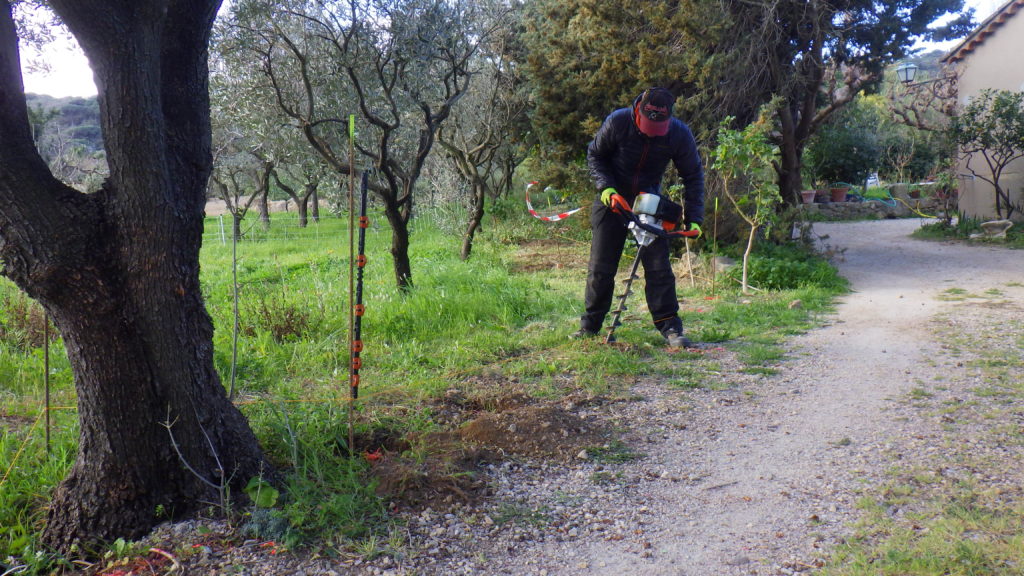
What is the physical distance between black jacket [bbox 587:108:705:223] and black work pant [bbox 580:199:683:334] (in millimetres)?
283

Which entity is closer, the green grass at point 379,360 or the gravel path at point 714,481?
the gravel path at point 714,481

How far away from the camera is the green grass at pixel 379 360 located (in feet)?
10.4

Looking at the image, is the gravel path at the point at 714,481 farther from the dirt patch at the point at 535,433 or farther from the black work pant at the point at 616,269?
the black work pant at the point at 616,269

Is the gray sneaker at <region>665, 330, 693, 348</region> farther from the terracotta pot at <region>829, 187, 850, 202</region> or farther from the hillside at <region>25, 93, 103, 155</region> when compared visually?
the terracotta pot at <region>829, 187, 850, 202</region>

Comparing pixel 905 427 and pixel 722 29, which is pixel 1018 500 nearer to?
pixel 905 427

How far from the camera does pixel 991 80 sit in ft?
52.2

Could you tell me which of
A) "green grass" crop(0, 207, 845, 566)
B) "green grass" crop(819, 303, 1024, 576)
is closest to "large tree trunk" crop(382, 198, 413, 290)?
"green grass" crop(0, 207, 845, 566)

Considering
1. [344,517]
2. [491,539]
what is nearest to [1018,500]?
[491,539]

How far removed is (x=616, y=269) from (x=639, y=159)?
0.94 metres

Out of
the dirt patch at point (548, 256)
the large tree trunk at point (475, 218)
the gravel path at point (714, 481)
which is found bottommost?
the gravel path at point (714, 481)

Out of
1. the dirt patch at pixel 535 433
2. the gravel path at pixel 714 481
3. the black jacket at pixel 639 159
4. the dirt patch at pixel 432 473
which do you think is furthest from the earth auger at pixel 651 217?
the dirt patch at pixel 432 473

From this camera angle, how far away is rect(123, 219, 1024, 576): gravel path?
279cm

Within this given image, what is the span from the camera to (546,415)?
424cm

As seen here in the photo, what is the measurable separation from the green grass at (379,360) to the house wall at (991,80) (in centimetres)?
832
